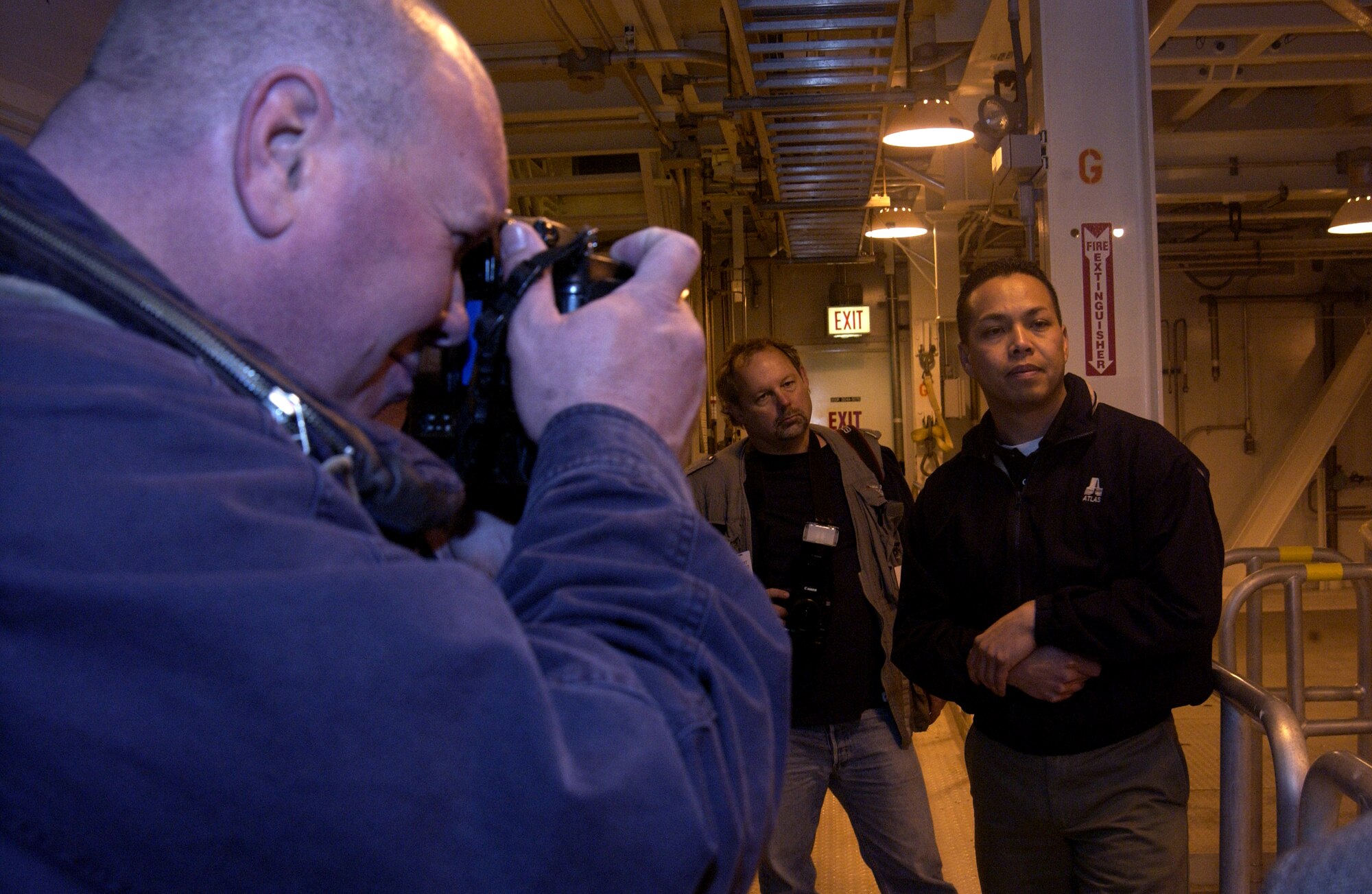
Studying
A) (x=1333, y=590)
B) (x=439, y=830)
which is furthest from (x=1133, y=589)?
(x=1333, y=590)

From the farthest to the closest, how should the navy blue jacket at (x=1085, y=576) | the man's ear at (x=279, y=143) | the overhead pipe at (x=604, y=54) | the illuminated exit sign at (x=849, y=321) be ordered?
the illuminated exit sign at (x=849, y=321) → the overhead pipe at (x=604, y=54) → the navy blue jacket at (x=1085, y=576) → the man's ear at (x=279, y=143)

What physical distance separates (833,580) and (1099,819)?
3.83 feet

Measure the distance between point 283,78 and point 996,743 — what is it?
97.5 inches

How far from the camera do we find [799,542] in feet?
11.2

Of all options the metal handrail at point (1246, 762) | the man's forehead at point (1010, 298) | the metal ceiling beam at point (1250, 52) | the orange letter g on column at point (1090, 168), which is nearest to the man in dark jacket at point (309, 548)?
the metal handrail at point (1246, 762)

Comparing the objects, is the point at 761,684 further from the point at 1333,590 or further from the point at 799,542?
the point at 1333,590

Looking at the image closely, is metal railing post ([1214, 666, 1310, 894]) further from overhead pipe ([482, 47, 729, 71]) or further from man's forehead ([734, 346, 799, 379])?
overhead pipe ([482, 47, 729, 71])

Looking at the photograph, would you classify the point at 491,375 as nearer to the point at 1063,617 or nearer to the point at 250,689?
the point at 250,689

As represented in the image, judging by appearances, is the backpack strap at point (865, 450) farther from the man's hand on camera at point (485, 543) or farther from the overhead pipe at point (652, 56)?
the man's hand on camera at point (485, 543)

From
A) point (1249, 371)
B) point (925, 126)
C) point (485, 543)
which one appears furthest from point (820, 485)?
point (1249, 371)

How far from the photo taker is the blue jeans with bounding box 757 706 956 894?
10.3 feet

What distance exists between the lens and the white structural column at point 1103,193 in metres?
3.18

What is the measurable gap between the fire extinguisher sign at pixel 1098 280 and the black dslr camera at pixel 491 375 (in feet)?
8.80

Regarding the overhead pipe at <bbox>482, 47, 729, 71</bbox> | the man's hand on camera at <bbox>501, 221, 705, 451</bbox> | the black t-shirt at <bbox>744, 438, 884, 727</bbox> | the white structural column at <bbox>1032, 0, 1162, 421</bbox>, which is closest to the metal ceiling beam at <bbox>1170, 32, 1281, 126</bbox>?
the white structural column at <bbox>1032, 0, 1162, 421</bbox>
